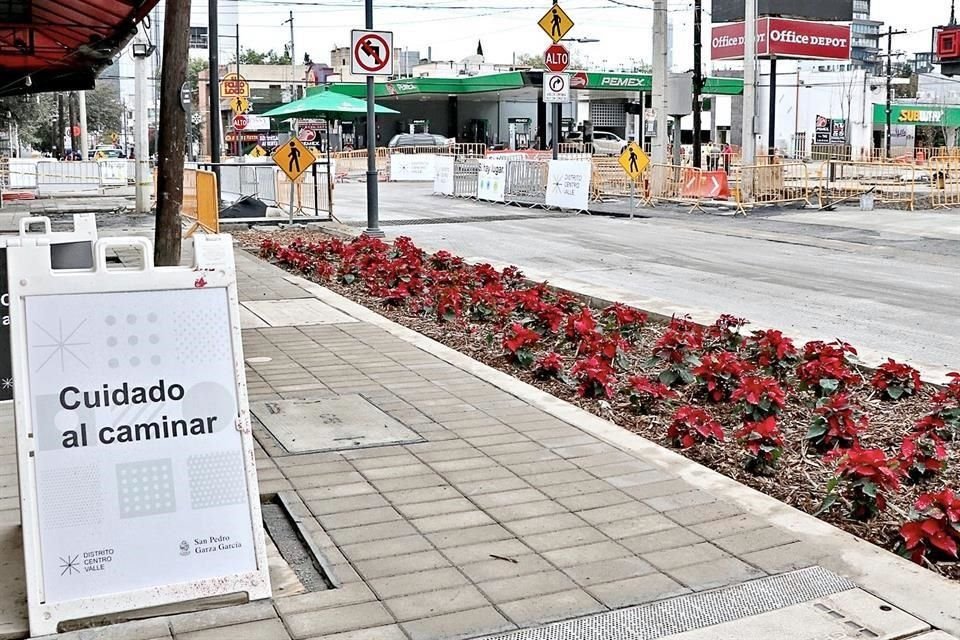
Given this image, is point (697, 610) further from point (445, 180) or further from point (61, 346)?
point (445, 180)

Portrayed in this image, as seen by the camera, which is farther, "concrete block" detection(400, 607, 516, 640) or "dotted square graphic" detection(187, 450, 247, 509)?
"dotted square graphic" detection(187, 450, 247, 509)

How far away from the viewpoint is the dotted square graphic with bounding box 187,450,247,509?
4.27 m

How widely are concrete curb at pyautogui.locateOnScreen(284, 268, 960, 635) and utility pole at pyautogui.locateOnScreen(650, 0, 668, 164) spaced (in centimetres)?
2500

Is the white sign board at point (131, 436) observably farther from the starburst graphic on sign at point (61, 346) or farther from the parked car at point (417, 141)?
the parked car at point (417, 141)

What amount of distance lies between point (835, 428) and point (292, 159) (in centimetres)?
1727

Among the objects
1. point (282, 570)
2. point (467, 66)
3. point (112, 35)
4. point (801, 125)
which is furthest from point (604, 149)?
point (282, 570)

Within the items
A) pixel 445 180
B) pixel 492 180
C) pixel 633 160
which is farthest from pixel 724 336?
pixel 445 180

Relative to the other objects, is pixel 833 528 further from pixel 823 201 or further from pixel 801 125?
pixel 801 125

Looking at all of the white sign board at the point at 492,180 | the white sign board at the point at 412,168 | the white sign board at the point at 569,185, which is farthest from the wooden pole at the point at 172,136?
the white sign board at the point at 412,168

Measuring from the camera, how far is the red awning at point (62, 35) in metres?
11.9

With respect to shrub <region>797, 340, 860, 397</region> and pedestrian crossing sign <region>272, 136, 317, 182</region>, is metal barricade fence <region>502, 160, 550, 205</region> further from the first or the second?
shrub <region>797, 340, 860, 397</region>

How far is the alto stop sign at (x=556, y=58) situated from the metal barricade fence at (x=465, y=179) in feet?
23.4

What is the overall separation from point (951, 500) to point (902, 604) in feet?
2.75

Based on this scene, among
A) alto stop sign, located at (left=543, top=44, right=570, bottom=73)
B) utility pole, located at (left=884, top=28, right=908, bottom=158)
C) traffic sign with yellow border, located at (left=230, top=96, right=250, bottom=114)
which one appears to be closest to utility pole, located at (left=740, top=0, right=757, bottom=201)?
alto stop sign, located at (left=543, top=44, right=570, bottom=73)
